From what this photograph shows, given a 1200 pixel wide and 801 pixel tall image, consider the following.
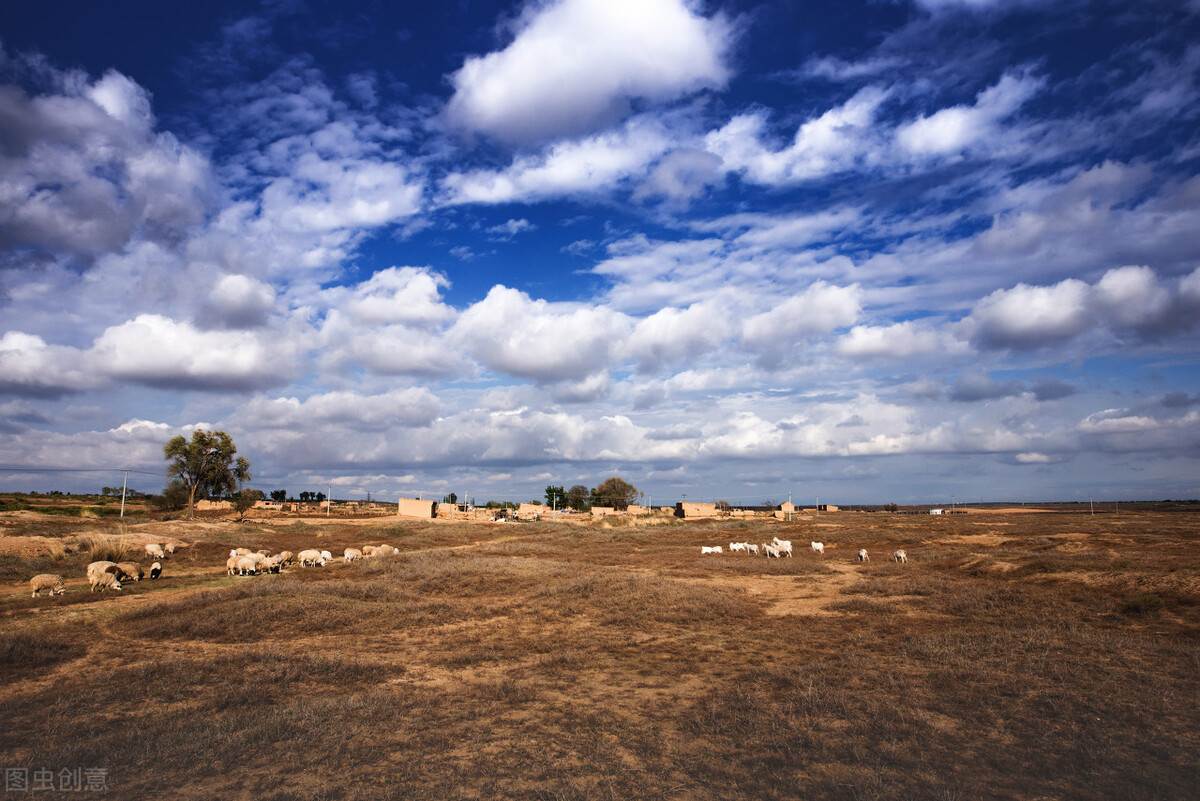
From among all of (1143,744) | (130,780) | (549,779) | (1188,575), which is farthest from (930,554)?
(130,780)

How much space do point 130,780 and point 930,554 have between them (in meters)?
34.8

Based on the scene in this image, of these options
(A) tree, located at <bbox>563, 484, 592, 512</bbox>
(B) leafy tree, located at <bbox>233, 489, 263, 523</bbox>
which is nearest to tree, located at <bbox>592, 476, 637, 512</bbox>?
(A) tree, located at <bbox>563, 484, 592, 512</bbox>

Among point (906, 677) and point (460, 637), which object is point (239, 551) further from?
point (906, 677)

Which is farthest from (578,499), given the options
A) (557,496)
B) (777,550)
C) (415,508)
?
(777,550)

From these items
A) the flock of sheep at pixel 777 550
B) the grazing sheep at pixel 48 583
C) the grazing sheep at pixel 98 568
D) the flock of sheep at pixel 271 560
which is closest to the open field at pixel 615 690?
the grazing sheep at pixel 48 583

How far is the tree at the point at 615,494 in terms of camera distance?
114m

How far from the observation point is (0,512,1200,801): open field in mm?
6387

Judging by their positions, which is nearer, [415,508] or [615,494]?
[415,508]

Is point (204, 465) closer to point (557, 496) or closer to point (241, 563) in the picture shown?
point (241, 563)

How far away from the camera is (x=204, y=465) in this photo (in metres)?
60.8

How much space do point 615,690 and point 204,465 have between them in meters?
66.6

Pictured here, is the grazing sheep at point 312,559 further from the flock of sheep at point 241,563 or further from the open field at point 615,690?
the open field at point 615,690

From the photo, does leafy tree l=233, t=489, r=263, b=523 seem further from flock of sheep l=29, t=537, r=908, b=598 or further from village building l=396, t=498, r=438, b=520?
flock of sheep l=29, t=537, r=908, b=598

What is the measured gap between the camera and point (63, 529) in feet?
121
